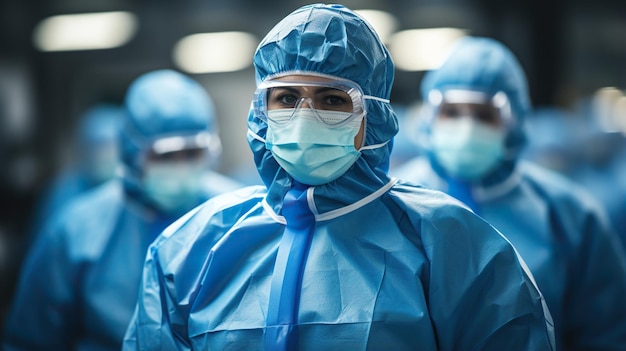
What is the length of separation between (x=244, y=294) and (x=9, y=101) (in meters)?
6.90

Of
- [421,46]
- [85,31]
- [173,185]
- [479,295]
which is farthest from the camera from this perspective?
[421,46]

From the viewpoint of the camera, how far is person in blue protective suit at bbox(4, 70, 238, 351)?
3.71 m

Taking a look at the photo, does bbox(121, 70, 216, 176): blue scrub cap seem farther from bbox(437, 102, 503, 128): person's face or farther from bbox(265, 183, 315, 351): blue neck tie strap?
bbox(265, 183, 315, 351): blue neck tie strap

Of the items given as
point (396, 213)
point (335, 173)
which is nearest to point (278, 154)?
point (335, 173)

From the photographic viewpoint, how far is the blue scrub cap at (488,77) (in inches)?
155

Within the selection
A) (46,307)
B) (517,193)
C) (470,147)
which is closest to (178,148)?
(46,307)

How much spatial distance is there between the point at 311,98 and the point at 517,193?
1553 mm

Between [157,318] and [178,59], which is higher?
[157,318]

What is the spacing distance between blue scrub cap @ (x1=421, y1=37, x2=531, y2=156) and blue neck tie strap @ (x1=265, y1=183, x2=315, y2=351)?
1.62m

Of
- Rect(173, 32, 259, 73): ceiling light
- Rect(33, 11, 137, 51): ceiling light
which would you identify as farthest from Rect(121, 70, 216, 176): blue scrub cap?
Rect(173, 32, 259, 73): ceiling light

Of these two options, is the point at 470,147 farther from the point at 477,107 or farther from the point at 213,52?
the point at 213,52

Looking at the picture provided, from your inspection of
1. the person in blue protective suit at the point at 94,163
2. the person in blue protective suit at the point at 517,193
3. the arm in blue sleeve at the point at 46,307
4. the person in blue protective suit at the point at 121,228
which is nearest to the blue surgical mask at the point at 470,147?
the person in blue protective suit at the point at 517,193

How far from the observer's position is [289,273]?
2410mm

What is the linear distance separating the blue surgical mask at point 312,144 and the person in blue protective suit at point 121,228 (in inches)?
55.7
